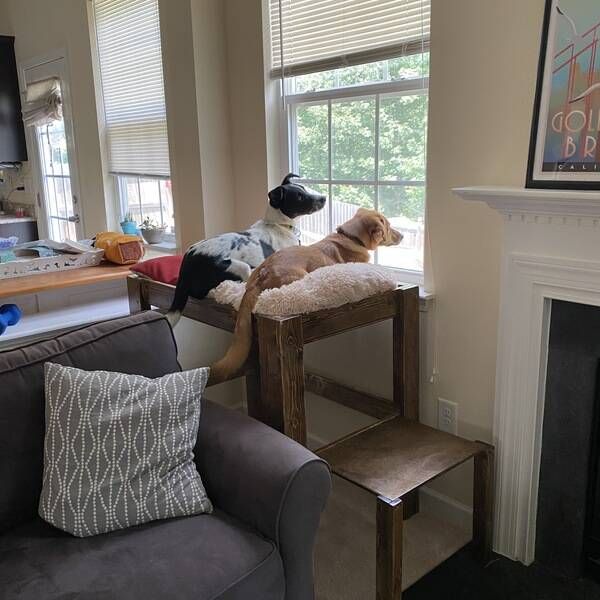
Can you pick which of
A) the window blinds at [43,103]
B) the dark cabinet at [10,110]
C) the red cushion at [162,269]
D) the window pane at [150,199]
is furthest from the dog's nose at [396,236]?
the dark cabinet at [10,110]

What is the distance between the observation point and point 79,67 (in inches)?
144

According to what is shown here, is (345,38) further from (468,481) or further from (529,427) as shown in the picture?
(468,481)

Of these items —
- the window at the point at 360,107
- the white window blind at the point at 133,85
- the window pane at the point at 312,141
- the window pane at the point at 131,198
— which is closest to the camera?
the window at the point at 360,107

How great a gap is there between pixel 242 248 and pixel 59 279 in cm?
101

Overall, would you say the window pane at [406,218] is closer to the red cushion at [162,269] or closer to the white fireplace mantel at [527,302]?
the white fireplace mantel at [527,302]

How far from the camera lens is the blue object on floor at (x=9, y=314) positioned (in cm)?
228

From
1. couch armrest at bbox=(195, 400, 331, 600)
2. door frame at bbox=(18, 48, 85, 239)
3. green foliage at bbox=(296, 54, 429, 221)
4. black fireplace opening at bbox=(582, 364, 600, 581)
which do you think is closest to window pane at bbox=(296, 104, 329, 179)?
green foliage at bbox=(296, 54, 429, 221)

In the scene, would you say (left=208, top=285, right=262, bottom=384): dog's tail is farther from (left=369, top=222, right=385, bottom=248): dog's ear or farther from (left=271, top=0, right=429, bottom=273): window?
(left=271, top=0, right=429, bottom=273): window

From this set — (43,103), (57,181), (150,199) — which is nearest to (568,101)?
(150,199)

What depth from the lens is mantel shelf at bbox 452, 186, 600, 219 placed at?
57.3 inches

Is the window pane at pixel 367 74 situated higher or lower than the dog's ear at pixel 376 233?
higher

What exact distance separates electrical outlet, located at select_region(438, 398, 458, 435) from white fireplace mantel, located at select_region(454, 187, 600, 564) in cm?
20

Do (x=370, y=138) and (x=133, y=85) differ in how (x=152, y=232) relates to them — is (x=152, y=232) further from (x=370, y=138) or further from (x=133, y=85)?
(x=370, y=138)

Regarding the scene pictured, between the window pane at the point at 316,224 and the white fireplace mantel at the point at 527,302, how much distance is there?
872 mm
